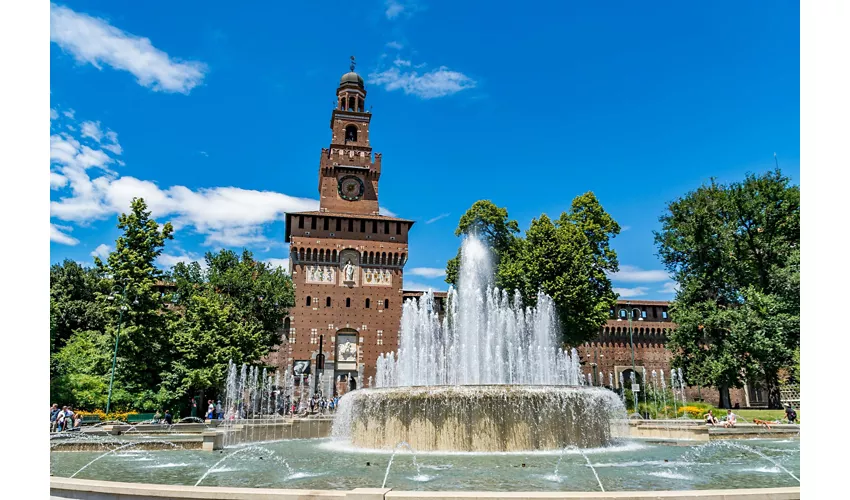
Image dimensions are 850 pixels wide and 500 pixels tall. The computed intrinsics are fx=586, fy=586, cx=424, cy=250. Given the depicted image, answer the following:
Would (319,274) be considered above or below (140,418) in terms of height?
above

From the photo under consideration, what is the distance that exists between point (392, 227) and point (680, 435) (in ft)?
98.0

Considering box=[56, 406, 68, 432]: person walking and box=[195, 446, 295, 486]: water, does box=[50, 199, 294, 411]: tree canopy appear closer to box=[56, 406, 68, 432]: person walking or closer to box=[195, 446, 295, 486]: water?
box=[56, 406, 68, 432]: person walking

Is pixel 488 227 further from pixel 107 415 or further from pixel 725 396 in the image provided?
pixel 107 415

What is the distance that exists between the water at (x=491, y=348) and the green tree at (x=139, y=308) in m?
11.0

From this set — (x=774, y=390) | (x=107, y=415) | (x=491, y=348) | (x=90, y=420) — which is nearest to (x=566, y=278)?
(x=491, y=348)

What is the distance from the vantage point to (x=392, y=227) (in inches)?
1702

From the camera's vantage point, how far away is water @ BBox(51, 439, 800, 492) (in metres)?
7.67

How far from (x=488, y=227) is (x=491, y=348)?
12.3m

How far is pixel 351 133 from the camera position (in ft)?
155

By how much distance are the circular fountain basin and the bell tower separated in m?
32.5

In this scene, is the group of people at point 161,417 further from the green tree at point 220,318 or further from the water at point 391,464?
the water at point 391,464
